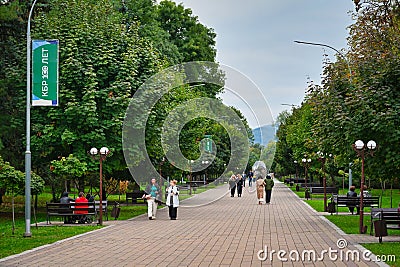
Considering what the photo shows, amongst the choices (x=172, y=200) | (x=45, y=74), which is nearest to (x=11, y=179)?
(x=45, y=74)

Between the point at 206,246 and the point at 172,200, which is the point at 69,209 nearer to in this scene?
the point at 172,200

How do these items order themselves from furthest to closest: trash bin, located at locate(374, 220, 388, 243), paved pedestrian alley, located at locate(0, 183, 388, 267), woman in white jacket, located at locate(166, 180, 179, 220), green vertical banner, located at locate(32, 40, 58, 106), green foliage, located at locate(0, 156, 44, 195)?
woman in white jacket, located at locate(166, 180, 179, 220), green foliage, located at locate(0, 156, 44, 195), green vertical banner, located at locate(32, 40, 58, 106), trash bin, located at locate(374, 220, 388, 243), paved pedestrian alley, located at locate(0, 183, 388, 267)

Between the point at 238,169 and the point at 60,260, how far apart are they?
250ft

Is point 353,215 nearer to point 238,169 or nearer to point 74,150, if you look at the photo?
point 74,150

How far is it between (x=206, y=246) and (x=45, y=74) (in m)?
8.16

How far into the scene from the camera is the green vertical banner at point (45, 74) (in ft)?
67.4

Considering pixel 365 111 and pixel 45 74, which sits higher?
pixel 45 74

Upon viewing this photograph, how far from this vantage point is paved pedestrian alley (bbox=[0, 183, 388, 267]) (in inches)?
536

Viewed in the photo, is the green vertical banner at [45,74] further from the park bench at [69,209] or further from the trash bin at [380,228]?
the trash bin at [380,228]

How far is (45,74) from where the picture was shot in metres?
20.8

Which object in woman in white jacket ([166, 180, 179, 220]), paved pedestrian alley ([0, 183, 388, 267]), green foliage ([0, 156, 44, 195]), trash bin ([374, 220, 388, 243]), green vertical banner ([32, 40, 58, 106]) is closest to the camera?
paved pedestrian alley ([0, 183, 388, 267])

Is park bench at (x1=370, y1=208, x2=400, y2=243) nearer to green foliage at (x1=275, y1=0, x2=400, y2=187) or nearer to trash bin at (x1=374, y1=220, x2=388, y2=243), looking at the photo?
trash bin at (x1=374, y1=220, x2=388, y2=243)

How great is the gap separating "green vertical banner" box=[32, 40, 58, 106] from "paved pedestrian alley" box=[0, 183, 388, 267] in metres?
4.43

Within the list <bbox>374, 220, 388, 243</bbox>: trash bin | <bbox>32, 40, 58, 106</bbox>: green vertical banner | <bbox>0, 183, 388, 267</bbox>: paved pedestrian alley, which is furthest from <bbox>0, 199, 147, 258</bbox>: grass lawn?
<bbox>374, 220, 388, 243</bbox>: trash bin
